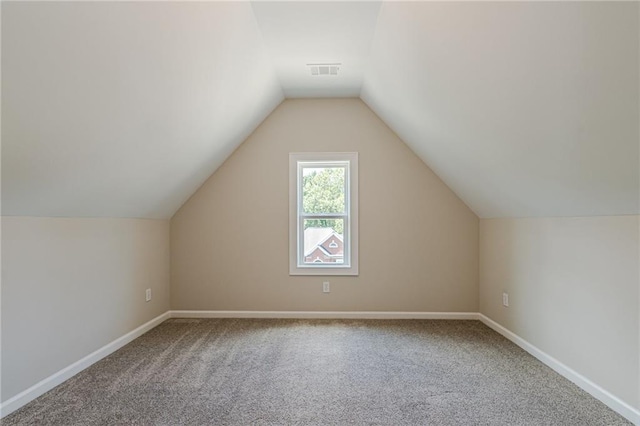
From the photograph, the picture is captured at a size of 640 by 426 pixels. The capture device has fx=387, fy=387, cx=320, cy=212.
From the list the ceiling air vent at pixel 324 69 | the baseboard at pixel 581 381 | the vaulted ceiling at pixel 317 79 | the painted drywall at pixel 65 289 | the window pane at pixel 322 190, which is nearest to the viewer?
the vaulted ceiling at pixel 317 79

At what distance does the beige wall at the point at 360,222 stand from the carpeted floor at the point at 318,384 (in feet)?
1.92

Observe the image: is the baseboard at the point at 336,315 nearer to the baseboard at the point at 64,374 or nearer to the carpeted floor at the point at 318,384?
the carpeted floor at the point at 318,384

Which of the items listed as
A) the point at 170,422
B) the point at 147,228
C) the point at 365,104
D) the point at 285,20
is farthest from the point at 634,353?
the point at 147,228

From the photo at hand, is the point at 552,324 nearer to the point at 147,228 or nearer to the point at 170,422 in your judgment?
the point at 170,422

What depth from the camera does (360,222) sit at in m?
4.24

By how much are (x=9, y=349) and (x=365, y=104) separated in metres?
3.61

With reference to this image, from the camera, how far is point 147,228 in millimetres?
3818

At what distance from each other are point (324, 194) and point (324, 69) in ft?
4.62

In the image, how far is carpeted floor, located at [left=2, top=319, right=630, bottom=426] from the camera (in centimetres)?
216

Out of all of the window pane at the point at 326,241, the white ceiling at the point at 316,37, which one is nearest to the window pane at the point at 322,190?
the window pane at the point at 326,241

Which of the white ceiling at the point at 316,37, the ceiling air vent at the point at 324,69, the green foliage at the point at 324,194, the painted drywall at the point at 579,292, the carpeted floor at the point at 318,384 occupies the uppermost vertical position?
the white ceiling at the point at 316,37

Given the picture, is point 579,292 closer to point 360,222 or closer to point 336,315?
point 360,222

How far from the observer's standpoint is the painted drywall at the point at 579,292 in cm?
216

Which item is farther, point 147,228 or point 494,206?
point 147,228
